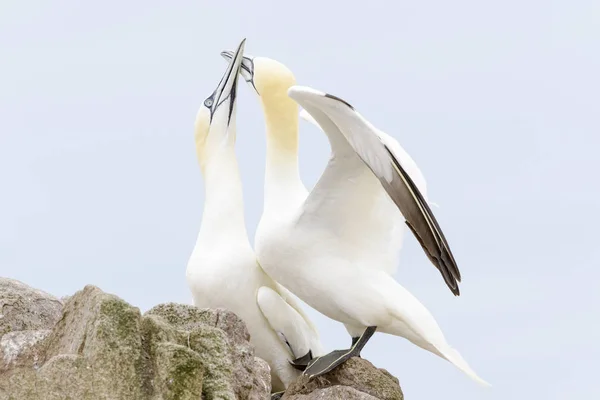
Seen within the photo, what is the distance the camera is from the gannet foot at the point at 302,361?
9788 mm

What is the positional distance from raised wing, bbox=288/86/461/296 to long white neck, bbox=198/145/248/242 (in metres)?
1.75

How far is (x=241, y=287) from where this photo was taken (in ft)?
32.0

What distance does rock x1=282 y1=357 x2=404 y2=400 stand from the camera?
896cm

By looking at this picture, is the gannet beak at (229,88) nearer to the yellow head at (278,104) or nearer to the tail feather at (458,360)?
the yellow head at (278,104)

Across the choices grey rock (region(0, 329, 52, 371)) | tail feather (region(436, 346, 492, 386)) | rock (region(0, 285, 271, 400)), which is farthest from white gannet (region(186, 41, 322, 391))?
grey rock (region(0, 329, 52, 371))

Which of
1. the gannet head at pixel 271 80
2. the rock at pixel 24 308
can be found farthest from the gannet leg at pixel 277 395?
the gannet head at pixel 271 80

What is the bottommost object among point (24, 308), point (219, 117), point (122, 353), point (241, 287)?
point (24, 308)

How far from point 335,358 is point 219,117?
8.99 ft

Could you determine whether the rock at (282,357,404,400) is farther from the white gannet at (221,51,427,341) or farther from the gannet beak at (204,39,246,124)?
the gannet beak at (204,39,246,124)

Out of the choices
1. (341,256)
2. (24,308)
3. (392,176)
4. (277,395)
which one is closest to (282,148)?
(341,256)

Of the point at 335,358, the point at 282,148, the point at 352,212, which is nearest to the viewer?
the point at 335,358

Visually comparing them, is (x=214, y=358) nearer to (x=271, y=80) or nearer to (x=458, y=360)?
(x=458, y=360)

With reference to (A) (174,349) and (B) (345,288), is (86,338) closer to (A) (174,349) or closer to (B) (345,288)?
(A) (174,349)

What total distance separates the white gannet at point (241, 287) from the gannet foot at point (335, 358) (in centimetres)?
40
